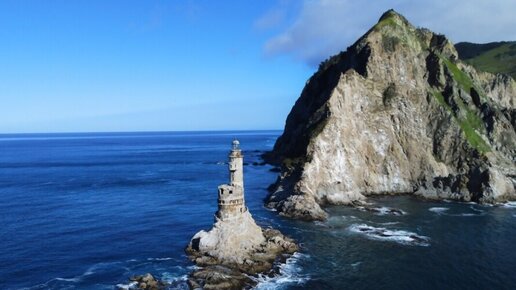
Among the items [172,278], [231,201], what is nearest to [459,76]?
[231,201]

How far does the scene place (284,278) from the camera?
189 ft

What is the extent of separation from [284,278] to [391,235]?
85.0 feet

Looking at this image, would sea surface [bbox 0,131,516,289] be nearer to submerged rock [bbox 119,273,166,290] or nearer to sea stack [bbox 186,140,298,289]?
submerged rock [bbox 119,273,166,290]

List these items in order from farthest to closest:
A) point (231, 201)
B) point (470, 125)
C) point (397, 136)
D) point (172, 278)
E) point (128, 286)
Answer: point (470, 125) < point (397, 136) < point (231, 201) < point (172, 278) < point (128, 286)

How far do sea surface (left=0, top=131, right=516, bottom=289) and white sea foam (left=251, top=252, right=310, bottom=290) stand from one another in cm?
13

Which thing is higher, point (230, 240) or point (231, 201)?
point (231, 201)

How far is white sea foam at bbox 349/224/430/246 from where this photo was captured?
7276 centimetres

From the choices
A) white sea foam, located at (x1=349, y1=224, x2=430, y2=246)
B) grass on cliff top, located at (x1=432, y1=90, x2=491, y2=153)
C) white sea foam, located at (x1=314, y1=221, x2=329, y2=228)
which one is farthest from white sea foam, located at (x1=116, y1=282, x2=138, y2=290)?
grass on cliff top, located at (x1=432, y1=90, x2=491, y2=153)

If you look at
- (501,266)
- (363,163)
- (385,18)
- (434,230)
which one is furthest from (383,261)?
(385,18)

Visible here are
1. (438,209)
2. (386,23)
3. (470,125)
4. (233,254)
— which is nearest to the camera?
(233,254)

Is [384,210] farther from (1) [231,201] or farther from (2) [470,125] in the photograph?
(2) [470,125]

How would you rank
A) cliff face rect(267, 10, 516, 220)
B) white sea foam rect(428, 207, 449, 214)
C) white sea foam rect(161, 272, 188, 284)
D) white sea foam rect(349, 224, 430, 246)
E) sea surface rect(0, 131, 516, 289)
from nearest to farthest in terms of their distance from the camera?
white sea foam rect(161, 272, 188, 284), sea surface rect(0, 131, 516, 289), white sea foam rect(349, 224, 430, 246), white sea foam rect(428, 207, 449, 214), cliff face rect(267, 10, 516, 220)

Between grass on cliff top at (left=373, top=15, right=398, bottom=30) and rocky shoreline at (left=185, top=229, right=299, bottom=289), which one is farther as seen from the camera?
grass on cliff top at (left=373, top=15, right=398, bottom=30)

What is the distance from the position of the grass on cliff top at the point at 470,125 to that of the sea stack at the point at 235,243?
6927 cm
